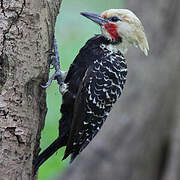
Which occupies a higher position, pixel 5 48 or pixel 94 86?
pixel 5 48

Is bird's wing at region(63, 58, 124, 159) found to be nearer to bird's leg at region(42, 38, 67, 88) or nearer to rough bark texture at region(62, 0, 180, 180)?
bird's leg at region(42, 38, 67, 88)

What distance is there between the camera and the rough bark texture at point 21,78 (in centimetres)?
345

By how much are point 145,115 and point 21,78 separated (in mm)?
3785

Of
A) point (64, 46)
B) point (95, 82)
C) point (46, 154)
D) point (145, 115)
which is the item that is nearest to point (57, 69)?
point (95, 82)

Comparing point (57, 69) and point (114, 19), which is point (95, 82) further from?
point (114, 19)

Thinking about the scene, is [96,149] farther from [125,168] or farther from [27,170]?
[27,170]

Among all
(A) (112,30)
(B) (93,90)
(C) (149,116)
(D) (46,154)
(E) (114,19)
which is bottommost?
(C) (149,116)

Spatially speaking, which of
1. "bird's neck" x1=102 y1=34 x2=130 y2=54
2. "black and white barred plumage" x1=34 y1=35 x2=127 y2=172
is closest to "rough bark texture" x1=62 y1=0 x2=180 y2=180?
"bird's neck" x1=102 y1=34 x2=130 y2=54

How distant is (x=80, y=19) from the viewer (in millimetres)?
7840

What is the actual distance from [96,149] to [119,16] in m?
3.28

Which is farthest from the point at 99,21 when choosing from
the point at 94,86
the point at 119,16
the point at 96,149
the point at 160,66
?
the point at 96,149

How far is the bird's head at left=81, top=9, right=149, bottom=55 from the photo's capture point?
444cm

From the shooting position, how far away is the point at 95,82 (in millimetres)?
4152

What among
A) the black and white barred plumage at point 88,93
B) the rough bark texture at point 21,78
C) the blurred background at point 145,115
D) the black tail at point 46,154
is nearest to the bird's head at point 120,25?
the black and white barred plumage at point 88,93
